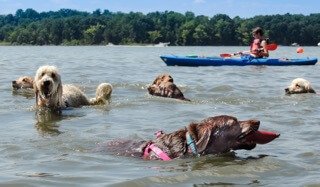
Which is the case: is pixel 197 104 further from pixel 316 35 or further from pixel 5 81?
pixel 316 35

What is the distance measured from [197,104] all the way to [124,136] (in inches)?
147

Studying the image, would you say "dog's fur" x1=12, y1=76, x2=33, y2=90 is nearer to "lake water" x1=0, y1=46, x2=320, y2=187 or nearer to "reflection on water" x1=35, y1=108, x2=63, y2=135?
"lake water" x1=0, y1=46, x2=320, y2=187

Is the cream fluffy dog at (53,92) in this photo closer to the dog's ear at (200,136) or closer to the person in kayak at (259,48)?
the dog's ear at (200,136)

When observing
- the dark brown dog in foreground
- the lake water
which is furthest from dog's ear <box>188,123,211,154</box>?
the lake water

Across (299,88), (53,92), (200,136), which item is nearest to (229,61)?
(299,88)

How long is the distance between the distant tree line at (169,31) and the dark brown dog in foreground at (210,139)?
102088mm

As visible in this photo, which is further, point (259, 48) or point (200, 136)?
point (259, 48)

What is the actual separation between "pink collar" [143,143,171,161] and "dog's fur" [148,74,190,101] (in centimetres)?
543

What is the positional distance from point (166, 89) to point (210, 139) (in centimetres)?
577

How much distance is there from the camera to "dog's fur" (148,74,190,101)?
1201 centimetres

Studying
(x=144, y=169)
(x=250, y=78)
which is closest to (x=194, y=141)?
(x=144, y=169)

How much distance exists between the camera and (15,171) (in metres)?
5.81

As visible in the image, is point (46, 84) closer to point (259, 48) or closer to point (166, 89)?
point (166, 89)

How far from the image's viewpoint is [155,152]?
253 inches
